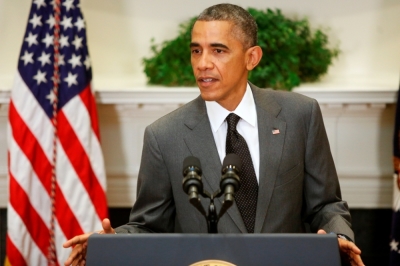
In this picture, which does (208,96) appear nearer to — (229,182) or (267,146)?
(267,146)

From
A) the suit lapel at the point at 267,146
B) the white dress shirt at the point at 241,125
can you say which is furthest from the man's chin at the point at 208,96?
the suit lapel at the point at 267,146

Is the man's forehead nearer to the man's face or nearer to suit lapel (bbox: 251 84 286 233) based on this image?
the man's face

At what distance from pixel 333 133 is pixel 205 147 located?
7.73 ft

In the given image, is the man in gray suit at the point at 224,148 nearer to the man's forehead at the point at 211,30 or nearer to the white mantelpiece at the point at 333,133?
the man's forehead at the point at 211,30

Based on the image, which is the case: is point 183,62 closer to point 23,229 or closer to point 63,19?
point 63,19

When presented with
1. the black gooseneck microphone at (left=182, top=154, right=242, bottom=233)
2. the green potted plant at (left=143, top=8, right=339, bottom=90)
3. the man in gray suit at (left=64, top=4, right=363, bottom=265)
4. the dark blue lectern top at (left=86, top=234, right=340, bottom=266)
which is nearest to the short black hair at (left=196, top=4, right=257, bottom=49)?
the man in gray suit at (left=64, top=4, right=363, bottom=265)

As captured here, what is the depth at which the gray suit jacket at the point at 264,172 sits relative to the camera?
108 inches

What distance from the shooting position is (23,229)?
14.7 feet

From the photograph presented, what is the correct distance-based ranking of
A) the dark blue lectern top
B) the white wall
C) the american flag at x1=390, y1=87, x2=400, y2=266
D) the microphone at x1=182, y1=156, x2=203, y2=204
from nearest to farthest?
the microphone at x1=182, y1=156, x2=203, y2=204
the dark blue lectern top
the american flag at x1=390, y1=87, x2=400, y2=266
the white wall

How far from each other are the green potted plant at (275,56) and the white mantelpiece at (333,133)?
15 cm

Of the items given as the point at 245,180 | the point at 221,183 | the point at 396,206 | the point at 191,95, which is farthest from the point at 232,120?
the point at 396,206

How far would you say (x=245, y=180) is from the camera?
2760mm

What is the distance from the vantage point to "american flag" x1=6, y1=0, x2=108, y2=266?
4.45 meters

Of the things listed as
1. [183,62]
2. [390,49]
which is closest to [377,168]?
[390,49]
